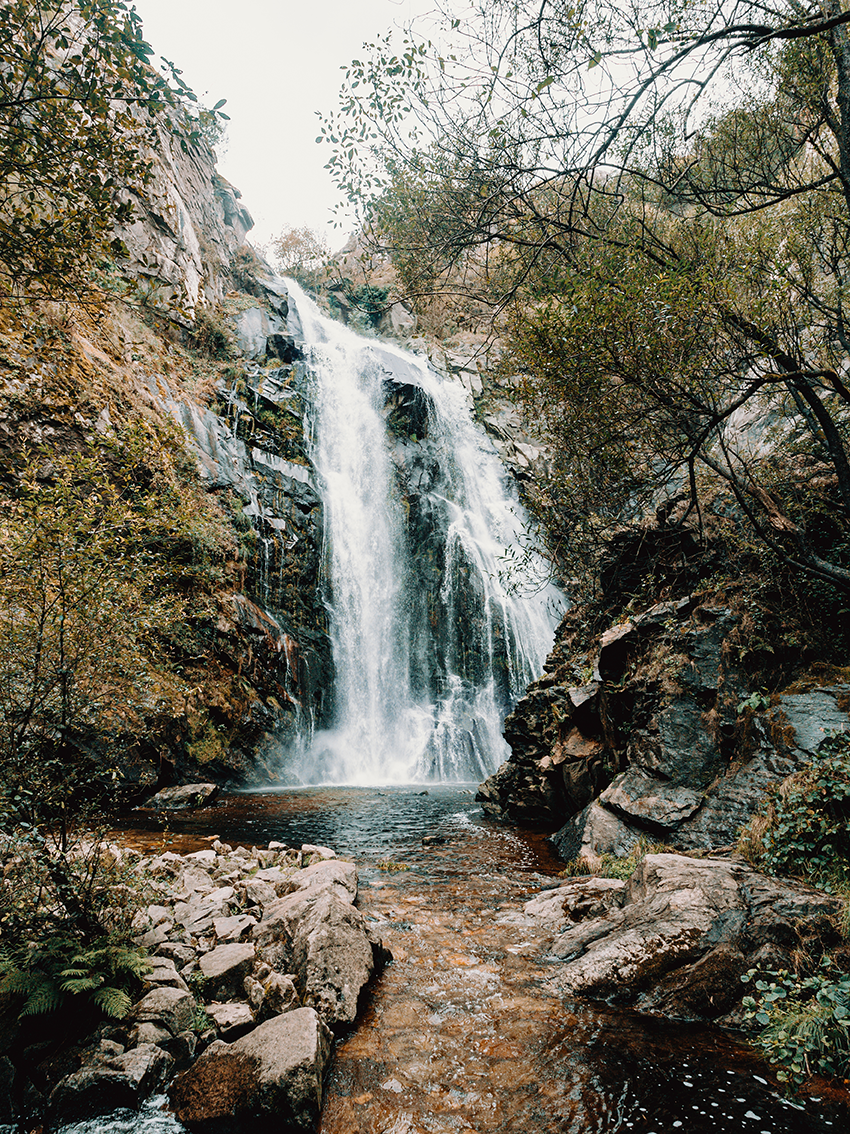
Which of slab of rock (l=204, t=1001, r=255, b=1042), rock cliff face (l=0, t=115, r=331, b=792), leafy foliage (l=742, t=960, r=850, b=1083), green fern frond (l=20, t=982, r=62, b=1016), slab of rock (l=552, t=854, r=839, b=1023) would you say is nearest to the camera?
leafy foliage (l=742, t=960, r=850, b=1083)

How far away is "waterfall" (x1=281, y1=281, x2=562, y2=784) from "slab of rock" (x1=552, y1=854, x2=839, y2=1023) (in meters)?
12.5

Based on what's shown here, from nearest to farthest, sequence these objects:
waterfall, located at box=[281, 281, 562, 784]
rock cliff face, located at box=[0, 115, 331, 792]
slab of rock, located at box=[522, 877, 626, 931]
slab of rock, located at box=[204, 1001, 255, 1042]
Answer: slab of rock, located at box=[204, 1001, 255, 1042], slab of rock, located at box=[522, 877, 626, 931], rock cliff face, located at box=[0, 115, 331, 792], waterfall, located at box=[281, 281, 562, 784]

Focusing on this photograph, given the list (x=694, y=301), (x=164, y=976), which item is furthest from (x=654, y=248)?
(x=164, y=976)

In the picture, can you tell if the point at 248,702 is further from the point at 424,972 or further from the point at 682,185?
the point at 682,185

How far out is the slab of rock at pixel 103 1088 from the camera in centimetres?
296

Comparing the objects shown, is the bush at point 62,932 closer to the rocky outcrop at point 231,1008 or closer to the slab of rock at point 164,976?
the slab of rock at point 164,976

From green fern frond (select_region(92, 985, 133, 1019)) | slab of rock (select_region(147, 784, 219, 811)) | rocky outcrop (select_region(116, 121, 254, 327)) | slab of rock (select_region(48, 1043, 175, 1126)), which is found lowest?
slab of rock (select_region(147, 784, 219, 811))

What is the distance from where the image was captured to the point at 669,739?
7012 millimetres

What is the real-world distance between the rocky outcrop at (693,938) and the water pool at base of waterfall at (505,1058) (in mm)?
181

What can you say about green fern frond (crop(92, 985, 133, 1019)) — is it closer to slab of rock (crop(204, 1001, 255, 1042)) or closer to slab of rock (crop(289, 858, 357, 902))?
slab of rock (crop(204, 1001, 255, 1042))

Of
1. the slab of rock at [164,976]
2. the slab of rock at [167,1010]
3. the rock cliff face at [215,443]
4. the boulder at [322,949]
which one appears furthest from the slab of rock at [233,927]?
the rock cliff face at [215,443]

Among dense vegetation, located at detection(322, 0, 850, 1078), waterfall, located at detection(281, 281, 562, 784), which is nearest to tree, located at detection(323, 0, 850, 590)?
dense vegetation, located at detection(322, 0, 850, 1078)

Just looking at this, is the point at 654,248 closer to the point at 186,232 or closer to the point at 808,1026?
the point at 808,1026

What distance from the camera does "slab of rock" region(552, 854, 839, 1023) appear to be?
12.6ft
